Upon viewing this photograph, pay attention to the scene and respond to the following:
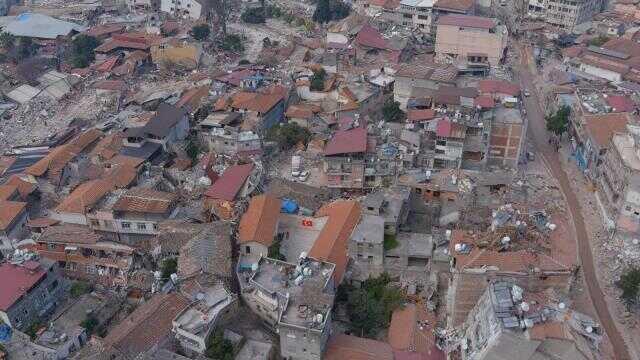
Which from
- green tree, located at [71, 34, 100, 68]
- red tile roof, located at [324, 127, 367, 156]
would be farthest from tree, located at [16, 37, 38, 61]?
red tile roof, located at [324, 127, 367, 156]

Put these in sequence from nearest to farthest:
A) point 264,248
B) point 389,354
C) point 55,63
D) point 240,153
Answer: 1. point 389,354
2. point 264,248
3. point 240,153
4. point 55,63

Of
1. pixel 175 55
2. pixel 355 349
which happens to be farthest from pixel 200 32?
pixel 355 349

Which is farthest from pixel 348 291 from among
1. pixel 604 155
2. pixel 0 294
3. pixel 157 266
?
pixel 604 155

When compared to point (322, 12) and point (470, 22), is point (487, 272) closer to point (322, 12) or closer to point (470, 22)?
point (470, 22)

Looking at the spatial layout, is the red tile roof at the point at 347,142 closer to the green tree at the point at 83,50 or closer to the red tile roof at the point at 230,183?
the red tile roof at the point at 230,183

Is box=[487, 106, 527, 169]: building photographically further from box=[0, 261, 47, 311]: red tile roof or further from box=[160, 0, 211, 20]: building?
box=[160, 0, 211, 20]: building

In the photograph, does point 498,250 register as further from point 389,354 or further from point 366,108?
point 366,108

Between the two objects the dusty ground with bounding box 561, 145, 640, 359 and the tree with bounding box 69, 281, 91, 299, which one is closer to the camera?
the dusty ground with bounding box 561, 145, 640, 359
